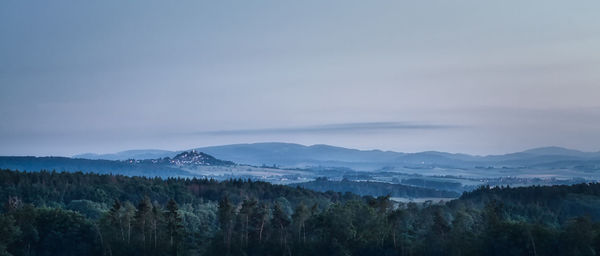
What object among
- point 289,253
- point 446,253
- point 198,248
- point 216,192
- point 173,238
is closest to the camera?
point 446,253

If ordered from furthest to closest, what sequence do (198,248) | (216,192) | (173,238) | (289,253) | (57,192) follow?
(216,192), (57,192), (198,248), (173,238), (289,253)

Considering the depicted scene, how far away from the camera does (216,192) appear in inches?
5684

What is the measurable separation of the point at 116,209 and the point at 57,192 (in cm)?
4881

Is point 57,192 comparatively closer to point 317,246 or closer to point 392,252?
point 317,246

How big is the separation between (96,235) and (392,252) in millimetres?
38015

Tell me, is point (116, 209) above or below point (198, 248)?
above

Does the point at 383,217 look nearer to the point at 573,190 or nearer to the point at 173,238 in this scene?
the point at 173,238

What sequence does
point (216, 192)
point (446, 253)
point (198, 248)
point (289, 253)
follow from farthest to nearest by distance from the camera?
1. point (216, 192)
2. point (198, 248)
3. point (289, 253)
4. point (446, 253)

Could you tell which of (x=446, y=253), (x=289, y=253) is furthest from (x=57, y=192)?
(x=446, y=253)

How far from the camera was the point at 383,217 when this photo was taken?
248ft

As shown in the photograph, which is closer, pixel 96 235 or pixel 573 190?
pixel 96 235

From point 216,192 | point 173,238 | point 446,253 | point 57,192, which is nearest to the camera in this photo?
point 446,253

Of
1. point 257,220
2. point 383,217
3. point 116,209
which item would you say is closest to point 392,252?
point 383,217

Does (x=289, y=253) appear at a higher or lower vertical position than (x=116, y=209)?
lower
